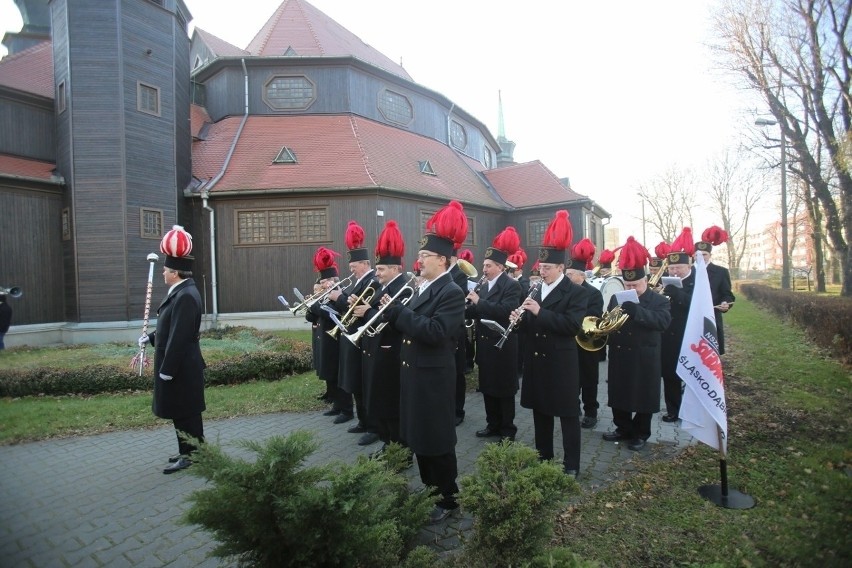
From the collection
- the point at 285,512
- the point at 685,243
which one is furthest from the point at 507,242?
the point at 285,512

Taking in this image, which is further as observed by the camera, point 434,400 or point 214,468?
point 434,400

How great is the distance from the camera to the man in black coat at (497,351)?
6.08m

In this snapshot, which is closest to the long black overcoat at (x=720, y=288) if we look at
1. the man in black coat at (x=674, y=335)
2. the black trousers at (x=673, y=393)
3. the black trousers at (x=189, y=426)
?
the man in black coat at (x=674, y=335)

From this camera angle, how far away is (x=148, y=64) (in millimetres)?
16609

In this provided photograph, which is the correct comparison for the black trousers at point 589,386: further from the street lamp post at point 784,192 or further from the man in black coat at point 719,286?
the street lamp post at point 784,192

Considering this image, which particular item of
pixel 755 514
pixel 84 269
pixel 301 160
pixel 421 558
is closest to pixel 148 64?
pixel 301 160

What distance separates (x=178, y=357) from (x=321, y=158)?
1632 cm

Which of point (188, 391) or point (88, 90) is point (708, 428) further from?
point (88, 90)

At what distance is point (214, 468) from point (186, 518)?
0.27 meters

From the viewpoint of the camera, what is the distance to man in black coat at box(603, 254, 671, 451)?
5.70 meters

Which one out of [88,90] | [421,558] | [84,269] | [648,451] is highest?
[88,90]

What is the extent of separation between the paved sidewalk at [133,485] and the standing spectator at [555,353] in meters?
0.59

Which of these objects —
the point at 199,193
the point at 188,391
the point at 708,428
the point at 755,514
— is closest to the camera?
the point at 755,514

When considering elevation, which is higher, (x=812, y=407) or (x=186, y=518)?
(x=186, y=518)
